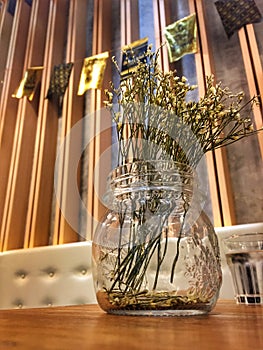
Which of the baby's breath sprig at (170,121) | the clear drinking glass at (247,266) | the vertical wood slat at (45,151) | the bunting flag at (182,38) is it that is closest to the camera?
the baby's breath sprig at (170,121)

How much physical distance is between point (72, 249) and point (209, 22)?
1.87 meters

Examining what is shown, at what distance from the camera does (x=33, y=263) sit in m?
1.87

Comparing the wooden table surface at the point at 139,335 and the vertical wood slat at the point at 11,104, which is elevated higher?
the vertical wood slat at the point at 11,104

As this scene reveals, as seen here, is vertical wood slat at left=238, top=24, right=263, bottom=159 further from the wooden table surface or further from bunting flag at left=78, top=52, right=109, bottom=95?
the wooden table surface

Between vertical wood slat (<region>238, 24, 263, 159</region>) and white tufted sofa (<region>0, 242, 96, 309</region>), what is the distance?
4.24ft

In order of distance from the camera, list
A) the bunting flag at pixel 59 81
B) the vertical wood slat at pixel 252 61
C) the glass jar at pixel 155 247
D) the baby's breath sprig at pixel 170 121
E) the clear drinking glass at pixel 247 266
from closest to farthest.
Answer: the glass jar at pixel 155 247
the baby's breath sprig at pixel 170 121
the clear drinking glass at pixel 247 266
the vertical wood slat at pixel 252 61
the bunting flag at pixel 59 81

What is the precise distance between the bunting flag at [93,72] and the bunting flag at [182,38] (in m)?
0.56

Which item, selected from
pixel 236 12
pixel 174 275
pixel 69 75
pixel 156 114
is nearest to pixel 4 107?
pixel 69 75

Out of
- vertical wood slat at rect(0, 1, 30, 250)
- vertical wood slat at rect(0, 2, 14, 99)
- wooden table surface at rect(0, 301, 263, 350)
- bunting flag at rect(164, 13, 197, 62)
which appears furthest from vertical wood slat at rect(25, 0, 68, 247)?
wooden table surface at rect(0, 301, 263, 350)

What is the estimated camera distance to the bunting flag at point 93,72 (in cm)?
242

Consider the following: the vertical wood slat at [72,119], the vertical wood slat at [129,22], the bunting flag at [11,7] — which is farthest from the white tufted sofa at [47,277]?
the bunting flag at [11,7]

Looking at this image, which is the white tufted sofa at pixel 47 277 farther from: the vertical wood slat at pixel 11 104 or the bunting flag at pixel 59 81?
the bunting flag at pixel 59 81

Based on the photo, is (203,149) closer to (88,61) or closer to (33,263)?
(33,263)

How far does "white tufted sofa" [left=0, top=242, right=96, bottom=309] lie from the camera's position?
1721 millimetres
